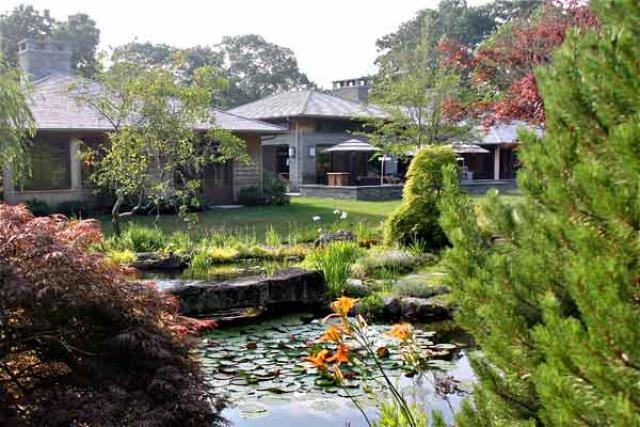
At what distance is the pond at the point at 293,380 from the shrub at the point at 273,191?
51.4 feet

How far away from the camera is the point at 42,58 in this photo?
25.2 metres

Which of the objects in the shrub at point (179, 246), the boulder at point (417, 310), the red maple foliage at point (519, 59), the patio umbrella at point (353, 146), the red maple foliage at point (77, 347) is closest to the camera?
the red maple foliage at point (77, 347)

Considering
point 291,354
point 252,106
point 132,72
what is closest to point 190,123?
point 132,72

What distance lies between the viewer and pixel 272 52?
5919 centimetres

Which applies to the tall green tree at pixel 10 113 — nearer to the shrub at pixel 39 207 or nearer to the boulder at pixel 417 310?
the shrub at pixel 39 207

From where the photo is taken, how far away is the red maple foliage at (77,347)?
358cm

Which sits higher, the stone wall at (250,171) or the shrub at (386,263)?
the stone wall at (250,171)

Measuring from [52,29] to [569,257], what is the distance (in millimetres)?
56077

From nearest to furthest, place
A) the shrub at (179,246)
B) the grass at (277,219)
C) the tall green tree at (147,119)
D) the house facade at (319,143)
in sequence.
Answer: the shrub at (179,246) → the tall green tree at (147,119) → the grass at (277,219) → the house facade at (319,143)

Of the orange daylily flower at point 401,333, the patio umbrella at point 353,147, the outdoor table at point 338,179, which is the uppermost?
the patio umbrella at point 353,147

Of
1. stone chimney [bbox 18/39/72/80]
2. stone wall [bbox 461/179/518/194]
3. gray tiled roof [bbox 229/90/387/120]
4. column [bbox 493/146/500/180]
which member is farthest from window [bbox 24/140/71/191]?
column [bbox 493/146/500/180]

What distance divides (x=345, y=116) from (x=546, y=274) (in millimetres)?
27631

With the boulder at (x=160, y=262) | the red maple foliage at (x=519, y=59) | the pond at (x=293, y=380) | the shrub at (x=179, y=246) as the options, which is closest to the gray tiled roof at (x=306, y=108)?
the red maple foliage at (x=519, y=59)

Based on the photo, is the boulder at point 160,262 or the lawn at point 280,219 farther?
the lawn at point 280,219
